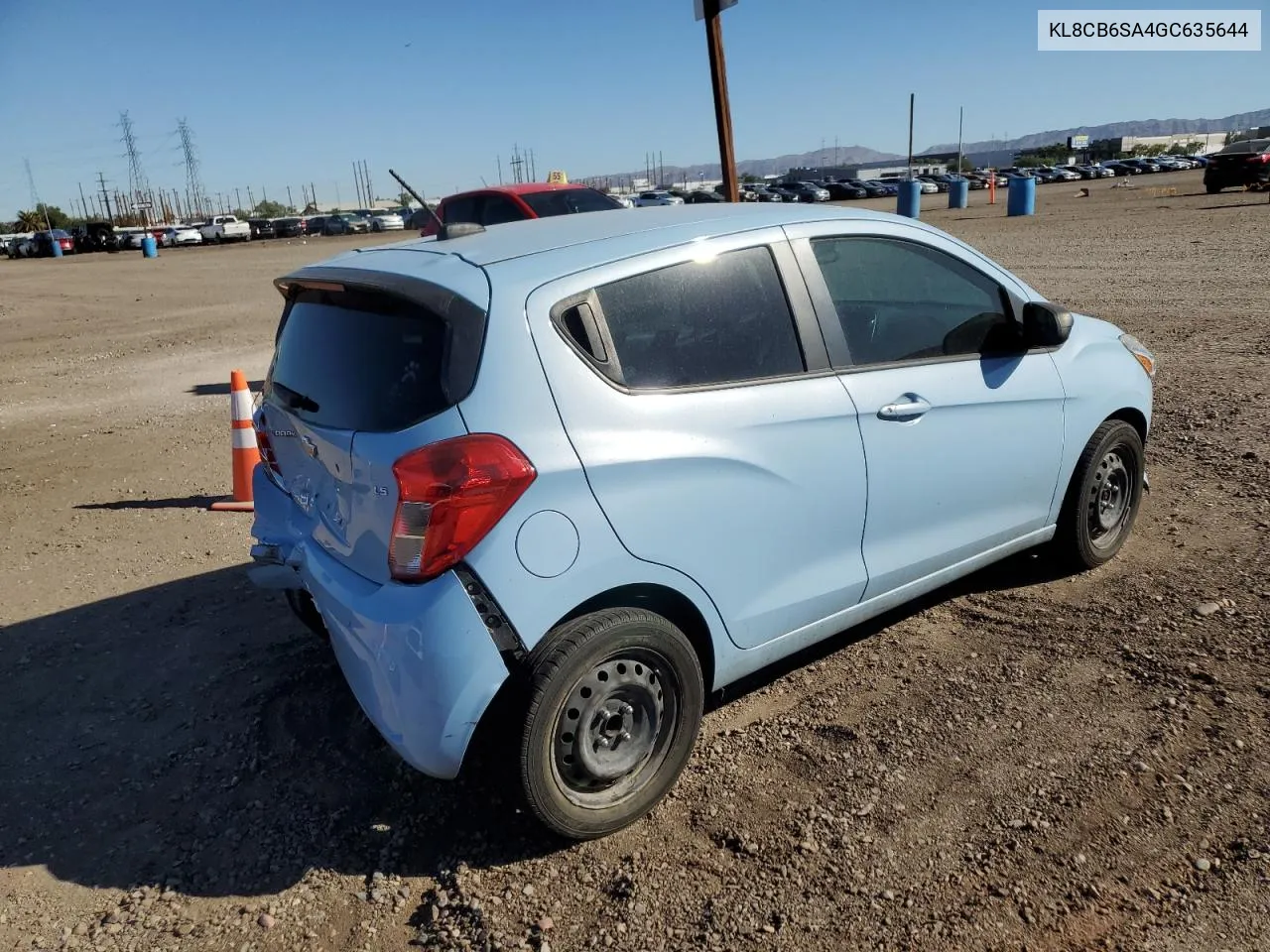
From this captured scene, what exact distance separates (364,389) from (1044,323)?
2721mm

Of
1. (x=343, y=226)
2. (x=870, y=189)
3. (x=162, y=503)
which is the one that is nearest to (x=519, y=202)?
(x=162, y=503)

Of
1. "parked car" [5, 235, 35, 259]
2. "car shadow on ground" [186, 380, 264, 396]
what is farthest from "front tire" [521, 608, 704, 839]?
"parked car" [5, 235, 35, 259]

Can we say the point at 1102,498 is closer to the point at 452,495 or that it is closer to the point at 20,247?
the point at 452,495

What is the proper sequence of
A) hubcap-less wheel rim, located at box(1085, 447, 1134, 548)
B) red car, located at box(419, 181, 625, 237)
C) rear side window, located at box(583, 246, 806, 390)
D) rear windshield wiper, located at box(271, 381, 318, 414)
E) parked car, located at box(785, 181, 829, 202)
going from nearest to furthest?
rear side window, located at box(583, 246, 806, 390)
rear windshield wiper, located at box(271, 381, 318, 414)
hubcap-less wheel rim, located at box(1085, 447, 1134, 548)
red car, located at box(419, 181, 625, 237)
parked car, located at box(785, 181, 829, 202)

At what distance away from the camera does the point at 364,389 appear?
2.88 metres

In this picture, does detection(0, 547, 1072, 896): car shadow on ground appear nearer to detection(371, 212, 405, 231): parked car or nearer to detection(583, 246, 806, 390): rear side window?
detection(583, 246, 806, 390): rear side window

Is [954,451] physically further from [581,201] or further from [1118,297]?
[1118,297]

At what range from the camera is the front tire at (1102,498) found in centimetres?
431

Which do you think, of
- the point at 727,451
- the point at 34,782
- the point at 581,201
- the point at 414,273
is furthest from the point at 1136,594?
the point at 581,201

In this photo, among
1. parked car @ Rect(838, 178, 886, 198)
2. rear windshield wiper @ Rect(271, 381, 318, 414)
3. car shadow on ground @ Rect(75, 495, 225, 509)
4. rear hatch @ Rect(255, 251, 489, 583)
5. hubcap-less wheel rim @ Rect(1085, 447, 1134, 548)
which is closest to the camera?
rear hatch @ Rect(255, 251, 489, 583)

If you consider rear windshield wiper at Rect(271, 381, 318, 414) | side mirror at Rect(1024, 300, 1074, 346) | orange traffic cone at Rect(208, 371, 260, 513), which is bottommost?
orange traffic cone at Rect(208, 371, 260, 513)

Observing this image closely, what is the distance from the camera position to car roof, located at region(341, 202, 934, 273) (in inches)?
118

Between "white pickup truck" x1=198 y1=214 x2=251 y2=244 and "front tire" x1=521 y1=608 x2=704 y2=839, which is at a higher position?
"white pickup truck" x1=198 y1=214 x2=251 y2=244

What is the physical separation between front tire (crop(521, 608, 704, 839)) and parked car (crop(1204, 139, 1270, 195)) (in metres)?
37.1
